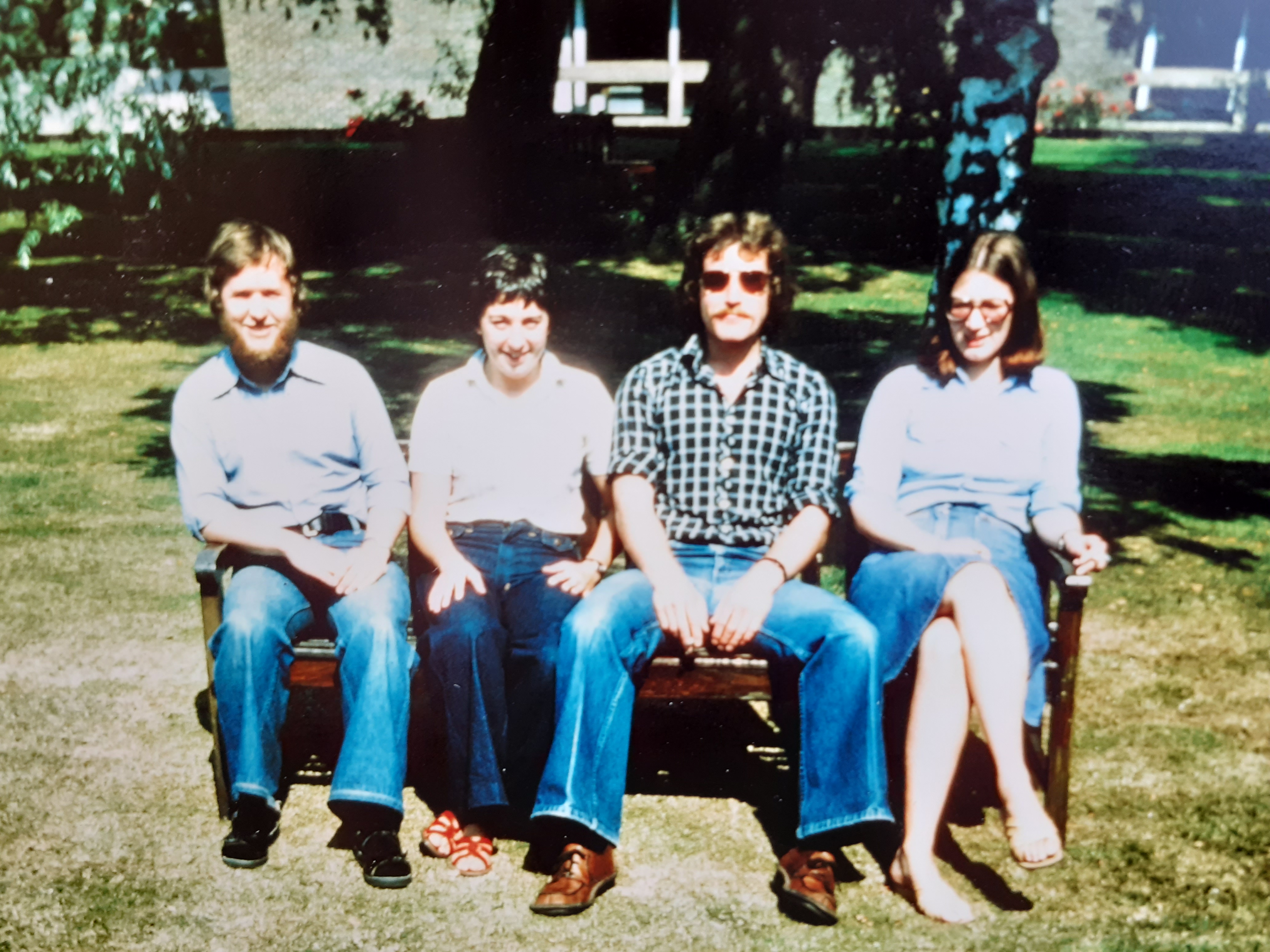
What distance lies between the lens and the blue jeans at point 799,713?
3344 millimetres

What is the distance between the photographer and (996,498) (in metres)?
3.93

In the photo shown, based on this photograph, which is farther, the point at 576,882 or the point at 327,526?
the point at 327,526

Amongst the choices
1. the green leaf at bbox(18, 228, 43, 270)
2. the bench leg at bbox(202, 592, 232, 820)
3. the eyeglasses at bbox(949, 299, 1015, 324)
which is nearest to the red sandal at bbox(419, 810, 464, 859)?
the bench leg at bbox(202, 592, 232, 820)

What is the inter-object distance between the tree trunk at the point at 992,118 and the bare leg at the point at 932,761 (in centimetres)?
245

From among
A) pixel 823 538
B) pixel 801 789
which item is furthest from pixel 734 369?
pixel 801 789

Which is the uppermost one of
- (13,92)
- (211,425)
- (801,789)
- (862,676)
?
(13,92)

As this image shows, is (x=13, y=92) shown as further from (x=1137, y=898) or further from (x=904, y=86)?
(x=904, y=86)

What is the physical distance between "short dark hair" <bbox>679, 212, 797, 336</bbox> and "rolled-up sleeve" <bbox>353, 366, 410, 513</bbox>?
953mm

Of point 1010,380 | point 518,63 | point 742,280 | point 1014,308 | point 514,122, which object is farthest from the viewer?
point 514,122

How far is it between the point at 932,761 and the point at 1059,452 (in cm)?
104

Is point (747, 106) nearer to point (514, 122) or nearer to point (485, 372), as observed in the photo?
point (514, 122)

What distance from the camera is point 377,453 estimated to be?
3.91 meters

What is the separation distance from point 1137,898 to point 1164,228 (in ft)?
49.8

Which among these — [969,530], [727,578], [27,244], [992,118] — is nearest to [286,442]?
[727,578]
